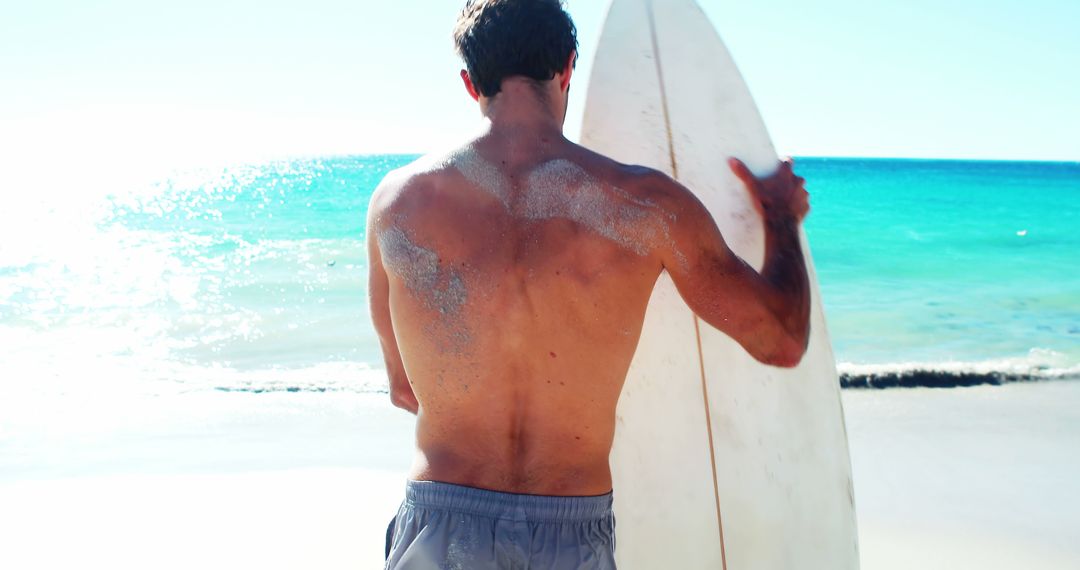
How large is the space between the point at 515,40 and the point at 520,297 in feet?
1.40

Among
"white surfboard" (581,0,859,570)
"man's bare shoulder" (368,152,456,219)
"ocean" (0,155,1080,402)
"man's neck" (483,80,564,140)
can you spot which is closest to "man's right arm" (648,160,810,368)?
"man's neck" (483,80,564,140)

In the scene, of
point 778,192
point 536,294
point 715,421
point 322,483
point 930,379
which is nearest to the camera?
point 536,294

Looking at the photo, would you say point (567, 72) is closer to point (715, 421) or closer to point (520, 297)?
point (520, 297)

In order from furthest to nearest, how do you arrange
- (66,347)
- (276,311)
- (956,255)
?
1. (956,255)
2. (276,311)
3. (66,347)

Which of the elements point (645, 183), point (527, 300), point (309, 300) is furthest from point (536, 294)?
point (309, 300)

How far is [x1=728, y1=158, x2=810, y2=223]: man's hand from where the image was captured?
1.79 m

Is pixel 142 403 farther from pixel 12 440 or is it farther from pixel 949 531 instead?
pixel 949 531

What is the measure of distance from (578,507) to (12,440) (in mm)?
4066

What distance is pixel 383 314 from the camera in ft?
5.22

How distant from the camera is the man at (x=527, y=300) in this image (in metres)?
1.27

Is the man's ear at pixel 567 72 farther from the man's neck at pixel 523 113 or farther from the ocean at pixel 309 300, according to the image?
the ocean at pixel 309 300

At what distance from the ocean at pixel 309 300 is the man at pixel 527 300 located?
429 cm

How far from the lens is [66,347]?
22.1ft

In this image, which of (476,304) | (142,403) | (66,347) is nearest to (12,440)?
(142,403)
